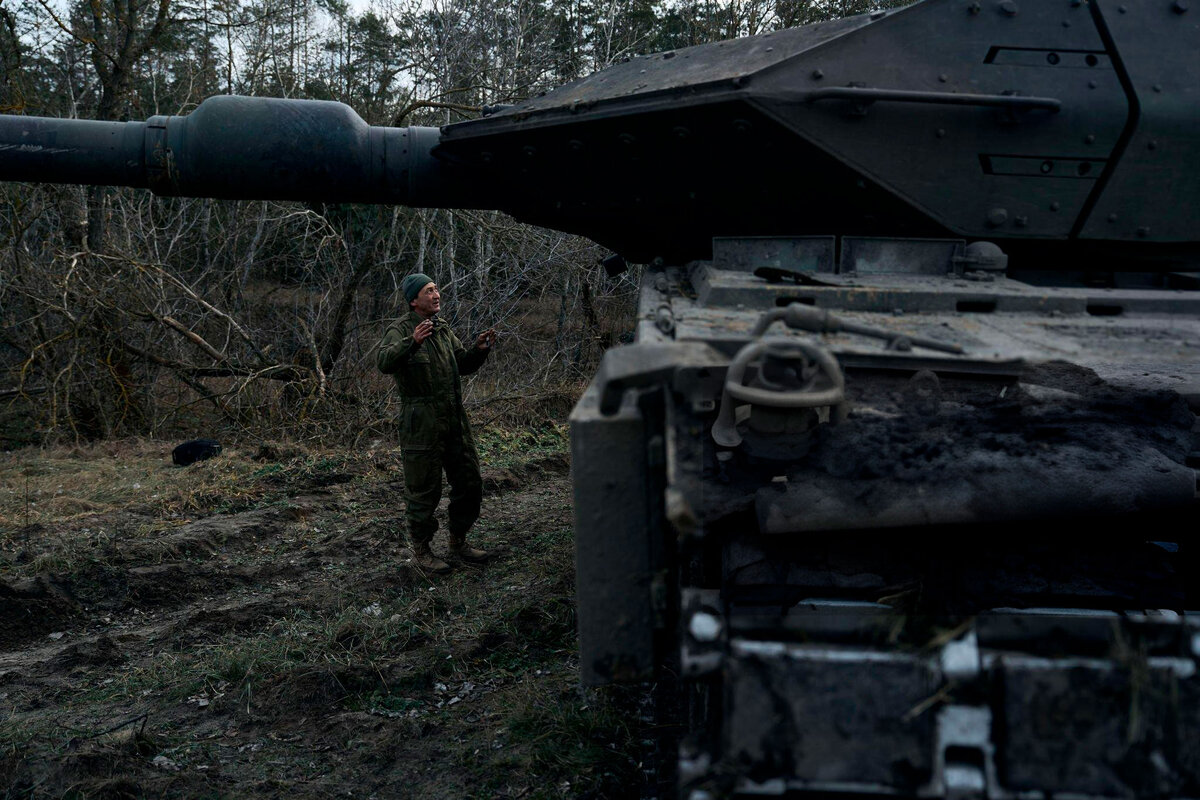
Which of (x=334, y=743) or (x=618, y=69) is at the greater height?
(x=618, y=69)

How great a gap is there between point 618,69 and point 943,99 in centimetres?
155

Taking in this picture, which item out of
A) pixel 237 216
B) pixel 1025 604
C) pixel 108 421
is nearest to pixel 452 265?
pixel 237 216

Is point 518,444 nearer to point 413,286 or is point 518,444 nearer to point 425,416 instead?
point 425,416

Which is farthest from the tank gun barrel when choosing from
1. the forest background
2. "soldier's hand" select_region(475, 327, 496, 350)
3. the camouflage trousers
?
the forest background

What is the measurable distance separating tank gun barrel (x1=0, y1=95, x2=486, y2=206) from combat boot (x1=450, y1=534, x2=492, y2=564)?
76.6 inches

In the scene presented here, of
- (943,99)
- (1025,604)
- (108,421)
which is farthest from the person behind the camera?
(108,421)

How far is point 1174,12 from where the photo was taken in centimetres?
320

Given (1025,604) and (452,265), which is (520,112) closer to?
(1025,604)

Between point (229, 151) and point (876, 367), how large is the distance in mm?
2888

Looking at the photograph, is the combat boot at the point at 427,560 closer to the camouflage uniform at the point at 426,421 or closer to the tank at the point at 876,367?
the camouflage uniform at the point at 426,421

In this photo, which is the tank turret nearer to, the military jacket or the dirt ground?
the military jacket

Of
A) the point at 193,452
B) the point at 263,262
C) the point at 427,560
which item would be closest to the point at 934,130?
the point at 427,560

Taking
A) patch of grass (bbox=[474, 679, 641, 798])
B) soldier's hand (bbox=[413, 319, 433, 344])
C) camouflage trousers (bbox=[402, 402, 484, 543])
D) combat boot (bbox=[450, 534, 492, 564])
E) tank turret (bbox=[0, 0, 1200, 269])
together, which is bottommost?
patch of grass (bbox=[474, 679, 641, 798])

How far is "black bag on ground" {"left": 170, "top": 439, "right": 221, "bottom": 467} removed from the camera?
7070 millimetres
